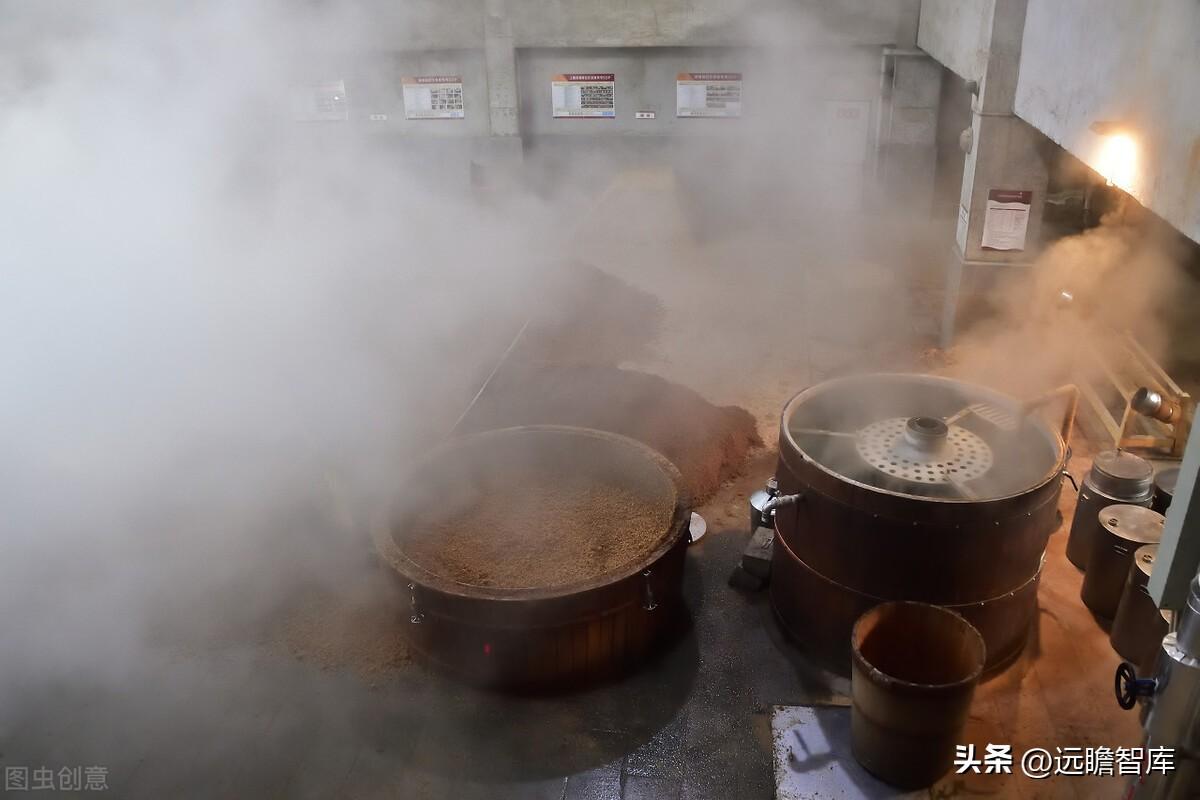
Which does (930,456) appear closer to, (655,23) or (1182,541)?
(1182,541)

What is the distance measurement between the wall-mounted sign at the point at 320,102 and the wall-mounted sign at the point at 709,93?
3239 millimetres

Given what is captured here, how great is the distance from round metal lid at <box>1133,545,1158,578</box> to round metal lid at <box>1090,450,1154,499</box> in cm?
53

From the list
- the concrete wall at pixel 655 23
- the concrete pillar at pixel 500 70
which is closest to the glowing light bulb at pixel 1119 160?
the concrete wall at pixel 655 23

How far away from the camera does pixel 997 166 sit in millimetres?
5949

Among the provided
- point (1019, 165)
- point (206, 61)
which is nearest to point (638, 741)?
point (206, 61)

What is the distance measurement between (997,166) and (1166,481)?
8.36 ft

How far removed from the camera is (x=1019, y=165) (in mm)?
5922

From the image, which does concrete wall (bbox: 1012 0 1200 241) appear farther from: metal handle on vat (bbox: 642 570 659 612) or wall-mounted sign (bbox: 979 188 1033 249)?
metal handle on vat (bbox: 642 570 659 612)

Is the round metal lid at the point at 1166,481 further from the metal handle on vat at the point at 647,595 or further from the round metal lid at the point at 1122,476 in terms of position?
the metal handle on vat at the point at 647,595

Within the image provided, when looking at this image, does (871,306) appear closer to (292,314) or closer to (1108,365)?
(1108,365)

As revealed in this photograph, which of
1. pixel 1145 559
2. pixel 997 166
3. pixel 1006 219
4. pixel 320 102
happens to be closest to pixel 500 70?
pixel 320 102

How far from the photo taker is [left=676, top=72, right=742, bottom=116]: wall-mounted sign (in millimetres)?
8945

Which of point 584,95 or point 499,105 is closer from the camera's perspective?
point 499,105

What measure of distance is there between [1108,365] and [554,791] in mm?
4269
